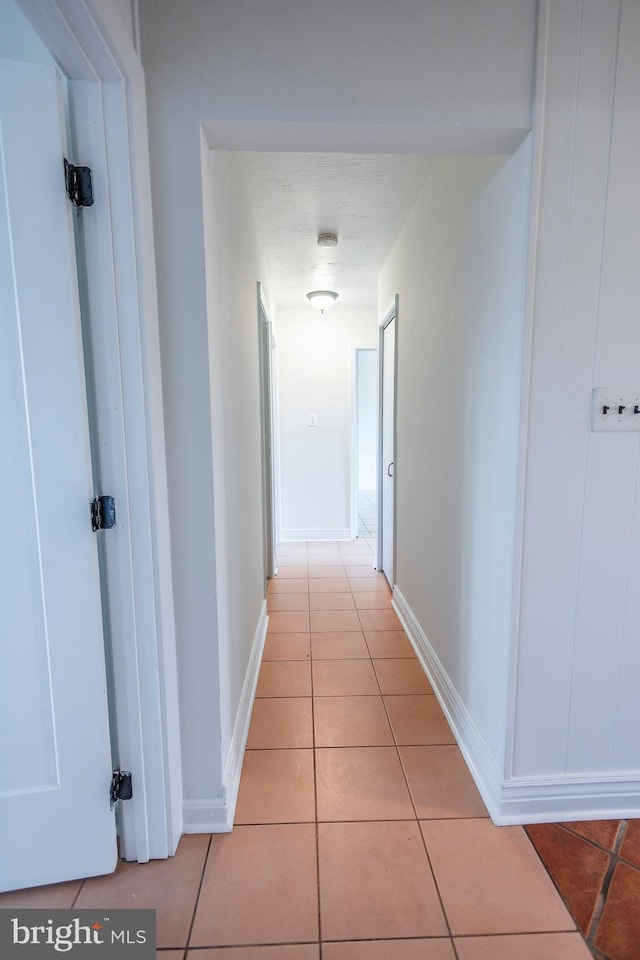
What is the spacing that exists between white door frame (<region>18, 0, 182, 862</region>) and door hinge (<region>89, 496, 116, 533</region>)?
2cm

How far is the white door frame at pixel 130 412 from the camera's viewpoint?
108 centimetres

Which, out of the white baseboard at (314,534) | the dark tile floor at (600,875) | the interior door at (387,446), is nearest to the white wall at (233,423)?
the dark tile floor at (600,875)

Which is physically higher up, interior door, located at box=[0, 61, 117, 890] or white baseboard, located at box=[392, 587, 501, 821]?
interior door, located at box=[0, 61, 117, 890]

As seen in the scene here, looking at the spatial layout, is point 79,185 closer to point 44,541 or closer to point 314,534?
point 44,541

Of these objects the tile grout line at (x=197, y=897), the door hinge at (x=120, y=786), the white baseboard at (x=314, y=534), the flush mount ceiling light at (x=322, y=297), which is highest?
the flush mount ceiling light at (x=322, y=297)

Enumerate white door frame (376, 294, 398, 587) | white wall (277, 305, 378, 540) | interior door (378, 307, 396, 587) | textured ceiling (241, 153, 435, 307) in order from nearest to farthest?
textured ceiling (241, 153, 435, 307), white door frame (376, 294, 398, 587), interior door (378, 307, 396, 587), white wall (277, 305, 378, 540)

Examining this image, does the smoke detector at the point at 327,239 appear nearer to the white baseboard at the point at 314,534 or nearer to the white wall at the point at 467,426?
the white wall at the point at 467,426

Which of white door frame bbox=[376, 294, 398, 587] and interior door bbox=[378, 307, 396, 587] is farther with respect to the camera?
interior door bbox=[378, 307, 396, 587]

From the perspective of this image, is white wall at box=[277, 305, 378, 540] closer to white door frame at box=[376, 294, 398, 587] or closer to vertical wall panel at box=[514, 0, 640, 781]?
white door frame at box=[376, 294, 398, 587]

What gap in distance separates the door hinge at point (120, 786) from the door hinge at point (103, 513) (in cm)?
69

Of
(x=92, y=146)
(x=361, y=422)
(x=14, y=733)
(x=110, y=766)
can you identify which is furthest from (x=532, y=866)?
(x=361, y=422)

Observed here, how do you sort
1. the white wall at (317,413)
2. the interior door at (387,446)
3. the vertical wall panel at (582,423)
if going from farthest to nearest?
the white wall at (317,413)
the interior door at (387,446)
the vertical wall panel at (582,423)

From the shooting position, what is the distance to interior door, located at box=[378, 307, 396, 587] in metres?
3.23

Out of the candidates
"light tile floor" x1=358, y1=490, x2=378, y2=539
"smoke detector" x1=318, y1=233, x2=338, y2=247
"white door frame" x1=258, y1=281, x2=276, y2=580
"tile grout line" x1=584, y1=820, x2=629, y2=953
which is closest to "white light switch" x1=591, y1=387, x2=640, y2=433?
"tile grout line" x1=584, y1=820, x2=629, y2=953
